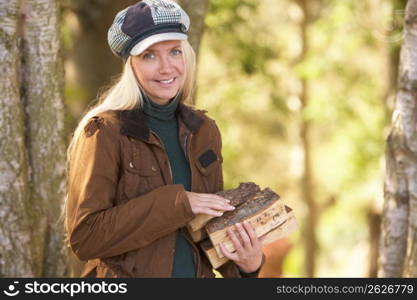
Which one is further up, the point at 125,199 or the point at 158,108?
the point at 158,108

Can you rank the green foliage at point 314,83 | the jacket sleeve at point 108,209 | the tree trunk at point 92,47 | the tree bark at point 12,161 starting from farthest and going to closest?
the green foliage at point 314,83 → the tree trunk at point 92,47 → the tree bark at point 12,161 → the jacket sleeve at point 108,209

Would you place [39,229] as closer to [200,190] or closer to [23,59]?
[23,59]

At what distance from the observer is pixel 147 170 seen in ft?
9.87

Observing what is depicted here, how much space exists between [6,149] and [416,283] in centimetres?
231

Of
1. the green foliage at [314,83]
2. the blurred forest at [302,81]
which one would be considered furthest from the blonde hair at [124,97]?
the green foliage at [314,83]

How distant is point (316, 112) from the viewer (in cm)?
1254

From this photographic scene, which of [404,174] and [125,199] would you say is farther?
[404,174]

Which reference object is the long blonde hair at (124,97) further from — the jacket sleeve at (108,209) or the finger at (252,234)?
the finger at (252,234)

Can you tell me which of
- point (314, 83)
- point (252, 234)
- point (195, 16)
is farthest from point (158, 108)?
point (314, 83)

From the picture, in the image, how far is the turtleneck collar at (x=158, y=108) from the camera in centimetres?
310

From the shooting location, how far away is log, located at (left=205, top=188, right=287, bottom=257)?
10.0 feet

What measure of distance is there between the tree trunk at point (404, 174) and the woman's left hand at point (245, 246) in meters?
1.41

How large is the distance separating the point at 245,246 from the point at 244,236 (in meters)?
0.06

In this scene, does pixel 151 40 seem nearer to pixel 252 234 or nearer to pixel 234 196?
pixel 234 196
